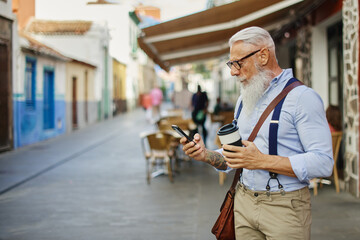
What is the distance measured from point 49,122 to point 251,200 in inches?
638

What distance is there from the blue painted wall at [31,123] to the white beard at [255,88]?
11995 millimetres

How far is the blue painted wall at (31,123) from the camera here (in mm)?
13411

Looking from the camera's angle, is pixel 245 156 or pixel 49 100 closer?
pixel 245 156

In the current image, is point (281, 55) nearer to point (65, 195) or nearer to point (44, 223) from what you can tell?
point (65, 195)

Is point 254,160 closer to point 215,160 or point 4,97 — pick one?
point 215,160

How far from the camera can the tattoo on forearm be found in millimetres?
2354

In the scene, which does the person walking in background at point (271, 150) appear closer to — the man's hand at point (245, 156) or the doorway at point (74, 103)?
the man's hand at point (245, 156)

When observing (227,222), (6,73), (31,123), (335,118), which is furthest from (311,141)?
(31,123)

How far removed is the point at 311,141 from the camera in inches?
78.0

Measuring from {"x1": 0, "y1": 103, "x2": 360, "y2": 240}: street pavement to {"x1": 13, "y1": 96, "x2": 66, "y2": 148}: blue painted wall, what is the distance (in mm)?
2852

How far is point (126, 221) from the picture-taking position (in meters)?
5.54

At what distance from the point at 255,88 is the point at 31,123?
45.1ft

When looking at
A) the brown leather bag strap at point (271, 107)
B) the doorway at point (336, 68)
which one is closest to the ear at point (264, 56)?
the brown leather bag strap at point (271, 107)

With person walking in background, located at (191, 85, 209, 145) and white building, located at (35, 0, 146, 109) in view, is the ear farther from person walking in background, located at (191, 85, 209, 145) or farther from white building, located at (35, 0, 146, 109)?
person walking in background, located at (191, 85, 209, 145)
